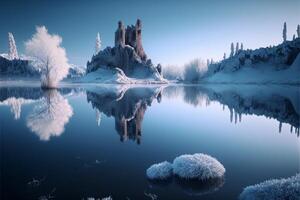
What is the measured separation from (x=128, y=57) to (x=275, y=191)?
108m

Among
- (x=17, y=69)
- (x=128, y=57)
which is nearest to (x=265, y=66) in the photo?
(x=128, y=57)

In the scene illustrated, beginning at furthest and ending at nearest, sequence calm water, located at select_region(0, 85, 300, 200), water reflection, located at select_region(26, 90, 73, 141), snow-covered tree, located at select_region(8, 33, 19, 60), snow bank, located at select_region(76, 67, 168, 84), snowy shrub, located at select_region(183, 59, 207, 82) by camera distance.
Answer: snow-covered tree, located at select_region(8, 33, 19, 60)
snowy shrub, located at select_region(183, 59, 207, 82)
snow bank, located at select_region(76, 67, 168, 84)
water reflection, located at select_region(26, 90, 73, 141)
calm water, located at select_region(0, 85, 300, 200)

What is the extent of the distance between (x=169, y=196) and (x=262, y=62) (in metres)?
116

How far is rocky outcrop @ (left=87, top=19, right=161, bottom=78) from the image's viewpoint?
108438mm

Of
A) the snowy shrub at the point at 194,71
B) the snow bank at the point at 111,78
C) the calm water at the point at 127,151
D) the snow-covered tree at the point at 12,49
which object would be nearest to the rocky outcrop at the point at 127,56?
the snow bank at the point at 111,78

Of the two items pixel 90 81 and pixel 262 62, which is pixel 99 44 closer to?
pixel 90 81

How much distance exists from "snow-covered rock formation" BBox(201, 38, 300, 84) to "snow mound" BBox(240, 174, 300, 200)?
84417 mm

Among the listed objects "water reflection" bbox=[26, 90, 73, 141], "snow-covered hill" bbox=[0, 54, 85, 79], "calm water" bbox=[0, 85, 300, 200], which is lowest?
"calm water" bbox=[0, 85, 300, 200]

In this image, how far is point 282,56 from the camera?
101 meters

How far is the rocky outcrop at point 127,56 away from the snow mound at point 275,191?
103196mm

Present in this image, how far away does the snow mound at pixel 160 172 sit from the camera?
7.67 metres

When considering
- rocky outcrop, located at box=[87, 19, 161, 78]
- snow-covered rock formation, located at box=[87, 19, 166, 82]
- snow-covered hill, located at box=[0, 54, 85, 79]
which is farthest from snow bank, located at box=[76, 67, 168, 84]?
snow-covered hill, located at box=[0, 54, 85, 79]

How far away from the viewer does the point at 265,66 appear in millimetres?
106625

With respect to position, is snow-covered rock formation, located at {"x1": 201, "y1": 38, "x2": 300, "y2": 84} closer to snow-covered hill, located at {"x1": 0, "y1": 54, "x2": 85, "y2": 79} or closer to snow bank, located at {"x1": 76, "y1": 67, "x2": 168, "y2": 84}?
snow bank, located at {"x1": 76, "y1": 67, "x2": 168, "y2": 84}
